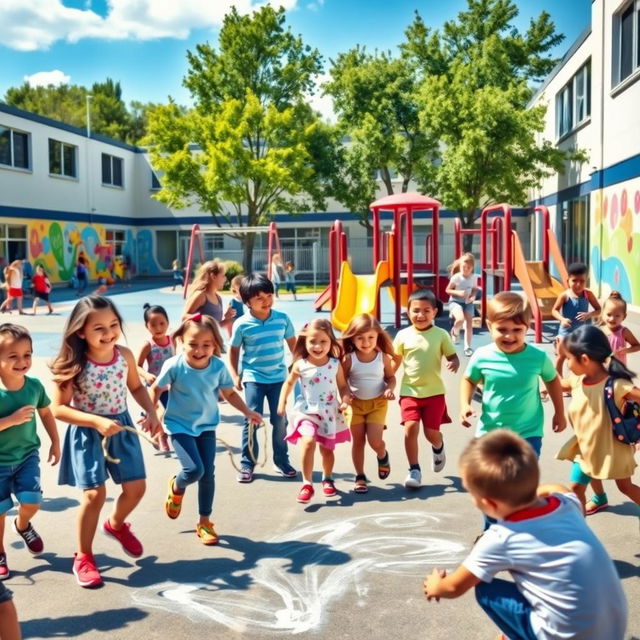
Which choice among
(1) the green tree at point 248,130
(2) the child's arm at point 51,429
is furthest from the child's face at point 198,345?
(1) the green tree at point 248,130

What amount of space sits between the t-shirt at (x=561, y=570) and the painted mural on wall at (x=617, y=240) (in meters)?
16.4

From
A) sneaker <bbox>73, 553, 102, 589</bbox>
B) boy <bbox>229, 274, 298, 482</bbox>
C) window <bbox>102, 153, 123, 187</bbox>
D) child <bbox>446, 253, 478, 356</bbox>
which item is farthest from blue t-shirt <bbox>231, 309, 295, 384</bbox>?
window <bbox>102, 153, 123, 187</bbox>

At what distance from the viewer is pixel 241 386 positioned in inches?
255

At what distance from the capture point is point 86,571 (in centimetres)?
413

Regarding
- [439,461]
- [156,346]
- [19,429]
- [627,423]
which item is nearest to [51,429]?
[19,429]

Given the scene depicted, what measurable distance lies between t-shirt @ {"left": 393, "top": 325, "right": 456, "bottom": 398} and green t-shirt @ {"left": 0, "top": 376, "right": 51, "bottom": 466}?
8.92ft

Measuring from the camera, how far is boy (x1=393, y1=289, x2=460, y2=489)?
5816 millimetres

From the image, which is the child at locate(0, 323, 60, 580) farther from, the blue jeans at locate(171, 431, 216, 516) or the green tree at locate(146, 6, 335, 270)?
the green tree at locate(146, 6, 335, 270)

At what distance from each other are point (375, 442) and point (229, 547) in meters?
1.51

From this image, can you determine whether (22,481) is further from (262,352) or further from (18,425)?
(262,352)

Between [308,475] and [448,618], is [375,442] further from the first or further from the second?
[448,618]

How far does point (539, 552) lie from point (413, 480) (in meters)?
3.25

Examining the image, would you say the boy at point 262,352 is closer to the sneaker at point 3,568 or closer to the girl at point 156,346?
the girl at point 156,346

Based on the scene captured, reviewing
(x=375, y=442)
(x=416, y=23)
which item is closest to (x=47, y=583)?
(x=375, y=442)
